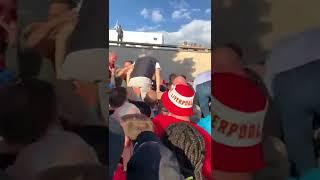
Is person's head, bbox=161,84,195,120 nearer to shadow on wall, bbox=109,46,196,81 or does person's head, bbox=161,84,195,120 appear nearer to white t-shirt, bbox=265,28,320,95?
shadow on wall, bbox=109,46,196,81

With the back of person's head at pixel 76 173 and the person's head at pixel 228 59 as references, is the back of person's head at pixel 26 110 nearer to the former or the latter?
the back of person's head at pixel 76 173

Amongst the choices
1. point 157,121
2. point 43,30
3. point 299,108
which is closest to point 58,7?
point 43,30

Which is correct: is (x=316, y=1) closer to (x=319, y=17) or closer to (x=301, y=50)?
(x=319, y=17)

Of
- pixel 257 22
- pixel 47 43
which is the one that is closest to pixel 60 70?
pixel 47 43

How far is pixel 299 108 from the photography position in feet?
6.31

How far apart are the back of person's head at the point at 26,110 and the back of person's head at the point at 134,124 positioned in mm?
441

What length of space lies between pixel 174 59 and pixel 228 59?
306mm

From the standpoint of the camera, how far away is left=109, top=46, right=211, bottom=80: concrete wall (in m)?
1.93

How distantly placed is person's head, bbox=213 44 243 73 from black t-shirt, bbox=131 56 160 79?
0.30m

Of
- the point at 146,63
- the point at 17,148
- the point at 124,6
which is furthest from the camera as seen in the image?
the point at 146,63

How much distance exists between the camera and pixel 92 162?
171 centimetres

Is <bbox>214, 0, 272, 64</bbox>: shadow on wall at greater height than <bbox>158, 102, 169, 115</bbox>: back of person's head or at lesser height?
greater

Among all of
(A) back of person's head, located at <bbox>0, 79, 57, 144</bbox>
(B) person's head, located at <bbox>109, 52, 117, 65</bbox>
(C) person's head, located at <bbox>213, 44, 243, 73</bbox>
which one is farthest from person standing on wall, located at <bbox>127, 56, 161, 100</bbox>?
(A) back of person's head, located at <bbox>0, 79, 57, 144</bbox>

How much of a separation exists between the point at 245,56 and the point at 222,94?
0.17 metres
